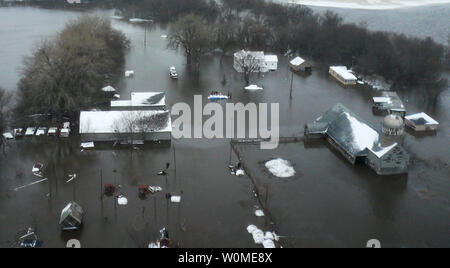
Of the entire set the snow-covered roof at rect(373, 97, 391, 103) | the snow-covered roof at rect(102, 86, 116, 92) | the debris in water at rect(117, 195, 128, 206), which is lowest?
the debris in water at rect(117, 195, 128, 206)

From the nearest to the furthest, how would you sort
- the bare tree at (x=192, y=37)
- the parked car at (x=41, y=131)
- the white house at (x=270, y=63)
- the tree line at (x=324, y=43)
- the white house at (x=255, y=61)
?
the parked car at (x=41, y=131)
the white house at (x=255, y=61)
the tree line at (x=324, y=43)
the white house at (x=270, y=63)
the bare tree at (x=192, y=37)

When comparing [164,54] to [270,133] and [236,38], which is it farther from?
[270,133]

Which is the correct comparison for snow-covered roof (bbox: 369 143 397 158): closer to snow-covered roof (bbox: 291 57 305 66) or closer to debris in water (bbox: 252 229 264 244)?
debris in water (bbox: 252 229 264 244)

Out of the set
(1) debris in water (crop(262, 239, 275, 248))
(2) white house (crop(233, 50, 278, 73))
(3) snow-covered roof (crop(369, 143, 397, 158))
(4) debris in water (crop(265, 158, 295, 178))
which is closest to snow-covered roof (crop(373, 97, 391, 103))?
(2) white house (crop(233, 50, 278, 73))

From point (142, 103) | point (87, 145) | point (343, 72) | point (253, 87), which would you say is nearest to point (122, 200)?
point (87, 145)

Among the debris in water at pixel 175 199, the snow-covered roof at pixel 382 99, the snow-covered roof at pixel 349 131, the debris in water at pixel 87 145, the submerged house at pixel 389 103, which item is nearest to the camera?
the debris in water at pixel 175 199

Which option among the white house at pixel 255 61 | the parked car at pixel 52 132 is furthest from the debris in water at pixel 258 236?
the white house at pixel 255 61

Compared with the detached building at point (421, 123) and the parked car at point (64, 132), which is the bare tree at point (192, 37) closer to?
the parked car at point (64, 132)
